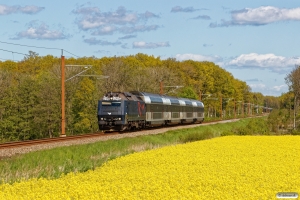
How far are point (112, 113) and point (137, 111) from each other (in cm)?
477

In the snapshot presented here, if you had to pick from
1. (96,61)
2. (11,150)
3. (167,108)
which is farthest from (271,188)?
(96,61)

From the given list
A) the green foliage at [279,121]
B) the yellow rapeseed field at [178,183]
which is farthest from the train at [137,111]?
the yellow rapeseed field at [178,183]

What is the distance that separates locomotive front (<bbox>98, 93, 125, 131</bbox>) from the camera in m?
48.8

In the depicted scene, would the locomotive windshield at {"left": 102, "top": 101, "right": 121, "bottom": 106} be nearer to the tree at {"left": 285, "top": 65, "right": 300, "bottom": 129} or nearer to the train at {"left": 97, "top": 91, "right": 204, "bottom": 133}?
the train at {"left": 97, "top": 91, "right": 204, "bottom": 133}

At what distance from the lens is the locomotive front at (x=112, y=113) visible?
160 ft

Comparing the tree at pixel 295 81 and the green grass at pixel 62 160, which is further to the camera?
the tree at pixel 295 81

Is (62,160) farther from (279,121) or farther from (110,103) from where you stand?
(279,121)

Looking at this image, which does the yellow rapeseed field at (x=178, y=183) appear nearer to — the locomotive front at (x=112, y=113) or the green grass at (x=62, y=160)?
the green grass at (x=62, y=160)

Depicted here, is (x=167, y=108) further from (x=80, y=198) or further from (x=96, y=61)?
(x=96, y=61)

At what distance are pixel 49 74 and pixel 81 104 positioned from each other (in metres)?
8.59

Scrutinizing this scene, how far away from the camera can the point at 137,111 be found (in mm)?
53281

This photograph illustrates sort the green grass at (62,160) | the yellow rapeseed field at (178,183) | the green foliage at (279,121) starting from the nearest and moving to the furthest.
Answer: the yellow rapeseed field at (178,183) < the green grass at (62,160) < the green foliage at (279,121)

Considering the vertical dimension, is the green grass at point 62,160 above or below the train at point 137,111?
Result: below

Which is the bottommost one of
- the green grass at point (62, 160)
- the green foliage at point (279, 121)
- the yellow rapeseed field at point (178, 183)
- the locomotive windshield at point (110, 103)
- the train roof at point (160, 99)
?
the green grass at point (62, 160)
